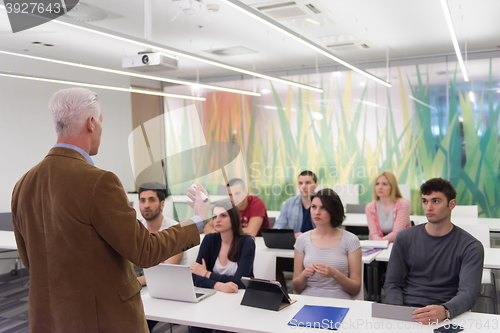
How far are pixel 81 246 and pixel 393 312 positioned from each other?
1.58 meters

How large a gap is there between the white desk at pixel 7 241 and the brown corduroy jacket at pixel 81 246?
3611mm

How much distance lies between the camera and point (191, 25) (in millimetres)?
5543

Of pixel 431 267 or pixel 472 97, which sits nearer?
pixel 431 267

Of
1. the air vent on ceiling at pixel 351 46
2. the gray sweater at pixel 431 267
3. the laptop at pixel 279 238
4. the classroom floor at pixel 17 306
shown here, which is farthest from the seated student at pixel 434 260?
the air vent on ceiling at pixel 351 46

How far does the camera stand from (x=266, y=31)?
232 inches

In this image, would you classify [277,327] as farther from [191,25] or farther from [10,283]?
[10,283]

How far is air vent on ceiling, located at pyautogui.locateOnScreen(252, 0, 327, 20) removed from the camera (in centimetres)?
465

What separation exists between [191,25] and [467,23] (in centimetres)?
331

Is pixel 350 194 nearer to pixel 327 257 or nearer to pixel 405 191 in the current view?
pixel 405 191

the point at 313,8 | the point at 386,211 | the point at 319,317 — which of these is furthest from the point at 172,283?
the point at 313,8

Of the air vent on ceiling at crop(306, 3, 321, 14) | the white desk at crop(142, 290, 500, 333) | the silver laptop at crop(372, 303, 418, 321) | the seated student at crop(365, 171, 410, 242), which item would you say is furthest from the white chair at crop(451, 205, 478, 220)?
the silver laptop at crop(372, 303, 418, 321)

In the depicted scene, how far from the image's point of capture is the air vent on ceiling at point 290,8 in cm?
465

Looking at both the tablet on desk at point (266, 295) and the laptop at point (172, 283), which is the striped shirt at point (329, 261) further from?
the laptop at point (172, 283)

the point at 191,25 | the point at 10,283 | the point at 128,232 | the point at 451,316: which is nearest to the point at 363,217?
the point at 191,25
